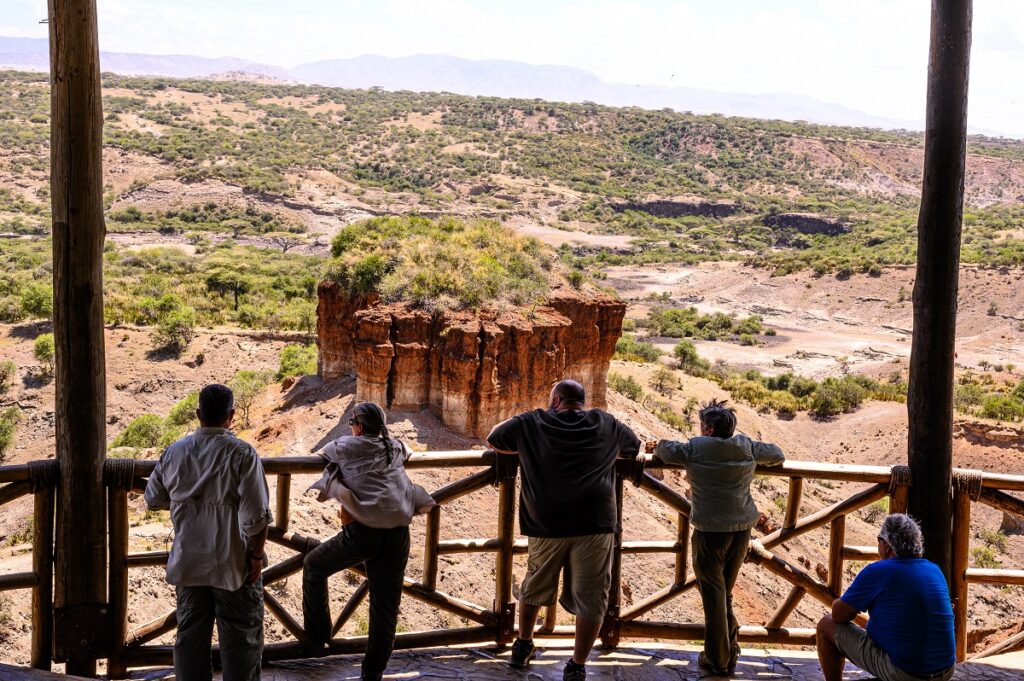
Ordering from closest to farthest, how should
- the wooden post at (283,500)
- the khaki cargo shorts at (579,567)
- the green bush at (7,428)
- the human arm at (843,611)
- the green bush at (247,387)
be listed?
the human arm at (843,611) < the khaki cargo shorts at (579,567) < the wooden post at (283,500) < the green bush at (247,387) < the green bush at (7,428)

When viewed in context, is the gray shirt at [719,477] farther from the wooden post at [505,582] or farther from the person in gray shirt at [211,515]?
the person in gray shirt at [211,515]

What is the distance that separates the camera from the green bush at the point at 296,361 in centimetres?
2178

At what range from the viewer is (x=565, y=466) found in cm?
394

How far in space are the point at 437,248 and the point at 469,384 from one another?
311cm

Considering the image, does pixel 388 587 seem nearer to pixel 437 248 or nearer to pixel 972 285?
pixel 437 248

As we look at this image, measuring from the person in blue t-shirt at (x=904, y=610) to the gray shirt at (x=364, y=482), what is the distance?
78.7 inches

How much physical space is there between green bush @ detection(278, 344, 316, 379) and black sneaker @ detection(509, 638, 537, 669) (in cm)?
1753

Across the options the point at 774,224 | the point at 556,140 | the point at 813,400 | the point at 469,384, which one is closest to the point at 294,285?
the point at 813,400

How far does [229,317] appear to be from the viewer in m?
31.3

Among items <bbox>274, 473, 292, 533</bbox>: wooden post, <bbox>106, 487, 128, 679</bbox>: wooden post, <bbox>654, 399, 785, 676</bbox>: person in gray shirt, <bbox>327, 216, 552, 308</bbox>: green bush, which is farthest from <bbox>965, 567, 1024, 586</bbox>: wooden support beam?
<bbox>327, 216, 552, 308</bbox>: green bush

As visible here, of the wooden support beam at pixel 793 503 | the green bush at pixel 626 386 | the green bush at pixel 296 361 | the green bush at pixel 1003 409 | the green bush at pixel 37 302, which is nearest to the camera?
the wooden support beam at pixel 793 503

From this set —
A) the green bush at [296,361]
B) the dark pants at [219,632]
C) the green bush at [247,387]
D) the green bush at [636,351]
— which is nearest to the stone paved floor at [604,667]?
the dark pants at [219,632]

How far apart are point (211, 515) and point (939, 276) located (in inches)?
148

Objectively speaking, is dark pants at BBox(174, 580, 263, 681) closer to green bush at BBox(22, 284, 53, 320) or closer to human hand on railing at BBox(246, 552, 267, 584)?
human hand on railing at BBox(246, 552, 267, 584)
